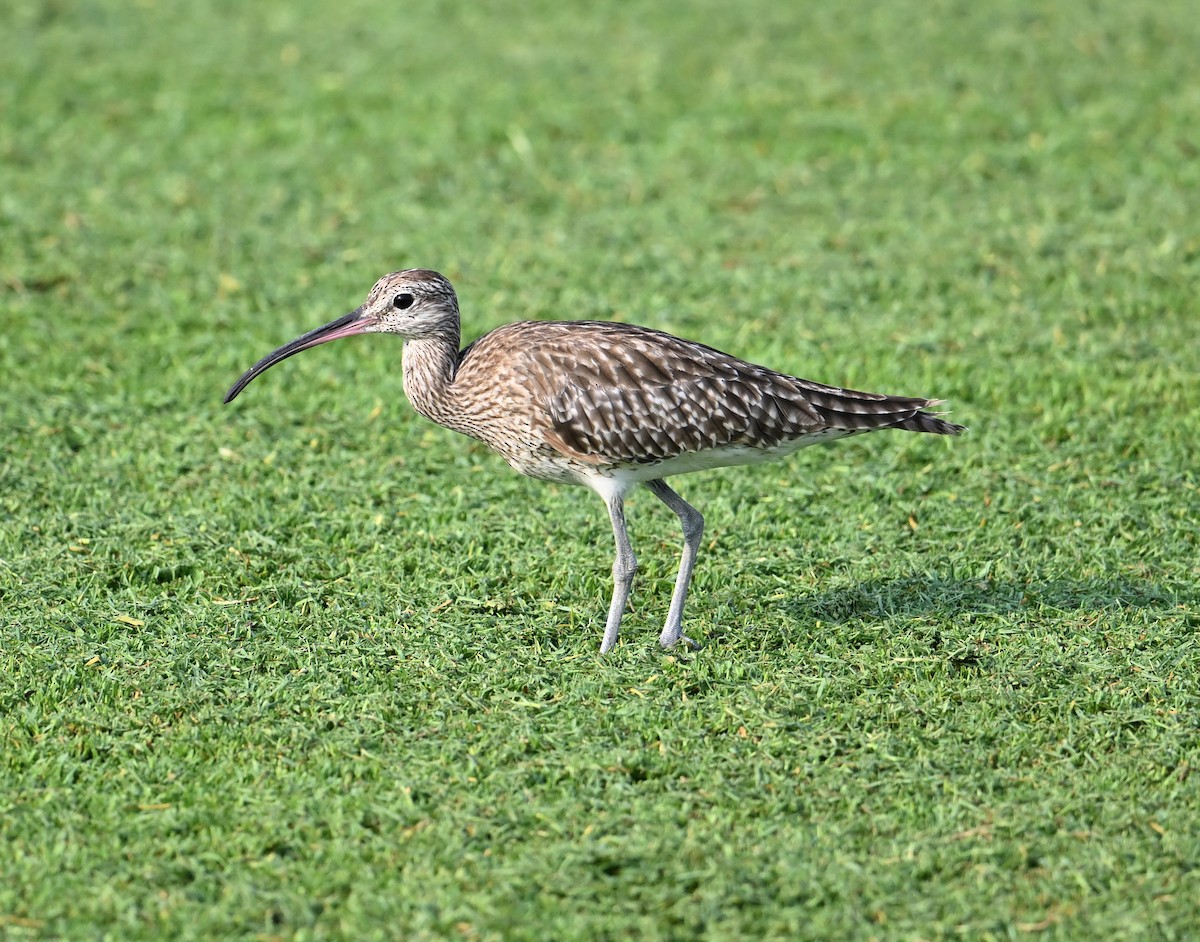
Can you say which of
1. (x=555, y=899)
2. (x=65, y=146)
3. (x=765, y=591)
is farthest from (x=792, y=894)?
(x=65, y=146)

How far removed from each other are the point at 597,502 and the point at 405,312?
1.85 m

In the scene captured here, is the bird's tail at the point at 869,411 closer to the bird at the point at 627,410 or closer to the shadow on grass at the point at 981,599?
the bird at the point at 627,410

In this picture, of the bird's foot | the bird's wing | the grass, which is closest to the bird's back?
the bird's wing

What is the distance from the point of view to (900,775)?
20.9 feet

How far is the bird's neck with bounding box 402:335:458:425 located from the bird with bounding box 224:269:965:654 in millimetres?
28

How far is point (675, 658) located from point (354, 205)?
7.07 metres

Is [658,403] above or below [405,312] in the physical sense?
below

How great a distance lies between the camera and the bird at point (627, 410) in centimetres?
738

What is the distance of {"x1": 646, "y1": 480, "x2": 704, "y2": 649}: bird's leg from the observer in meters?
7.48

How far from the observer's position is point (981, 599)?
7867mm

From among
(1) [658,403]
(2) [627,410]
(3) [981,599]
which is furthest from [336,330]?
(3) [981,599]

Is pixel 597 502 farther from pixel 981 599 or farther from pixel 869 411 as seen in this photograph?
pixel 981 599

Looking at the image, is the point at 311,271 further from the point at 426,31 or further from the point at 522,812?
the point at 522,812

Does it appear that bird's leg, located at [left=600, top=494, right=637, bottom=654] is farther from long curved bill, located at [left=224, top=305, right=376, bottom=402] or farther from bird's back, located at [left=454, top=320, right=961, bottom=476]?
long curved bill, located at [left=224, top=305, right=376, bottom=402]
